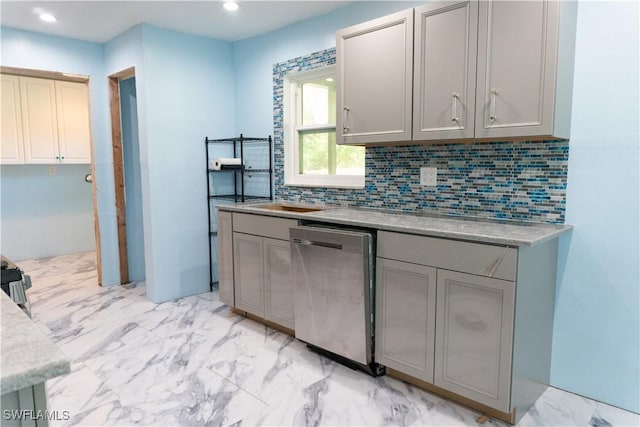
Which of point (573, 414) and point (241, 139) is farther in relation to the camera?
point (241, 139)

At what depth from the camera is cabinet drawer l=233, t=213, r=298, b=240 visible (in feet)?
9.01

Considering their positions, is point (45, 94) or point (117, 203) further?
point (45, 94)

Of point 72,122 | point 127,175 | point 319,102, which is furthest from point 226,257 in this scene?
point 72,122

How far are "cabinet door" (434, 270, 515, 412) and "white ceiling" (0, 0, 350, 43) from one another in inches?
84.6

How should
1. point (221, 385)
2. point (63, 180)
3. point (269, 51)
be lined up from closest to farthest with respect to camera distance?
point (221, 385) < point (269, 51) < point (63, 180)

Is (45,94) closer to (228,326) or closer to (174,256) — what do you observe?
(174,256)

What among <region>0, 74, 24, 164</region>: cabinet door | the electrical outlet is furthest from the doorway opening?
the electrical outlet

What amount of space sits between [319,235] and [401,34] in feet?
4.00

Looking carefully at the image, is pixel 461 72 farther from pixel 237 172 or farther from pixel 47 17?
pixel 47 17

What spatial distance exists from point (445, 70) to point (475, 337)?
1336 mm

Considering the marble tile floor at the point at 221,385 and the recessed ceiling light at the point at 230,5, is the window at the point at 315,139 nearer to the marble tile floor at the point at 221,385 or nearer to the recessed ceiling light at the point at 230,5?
the recessed ceiling light at the point at 230,5

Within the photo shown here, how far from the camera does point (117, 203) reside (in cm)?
405

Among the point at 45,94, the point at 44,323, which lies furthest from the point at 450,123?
the point at 45,94

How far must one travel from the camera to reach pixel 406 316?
2139 mm
